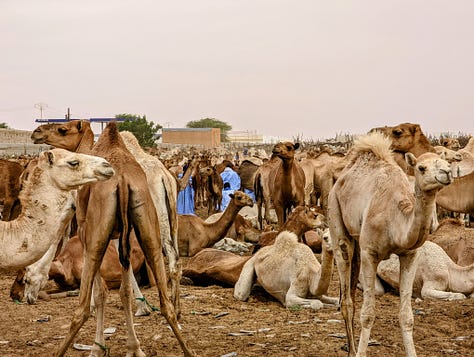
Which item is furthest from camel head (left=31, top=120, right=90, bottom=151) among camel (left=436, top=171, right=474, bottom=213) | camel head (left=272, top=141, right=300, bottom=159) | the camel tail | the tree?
the tree

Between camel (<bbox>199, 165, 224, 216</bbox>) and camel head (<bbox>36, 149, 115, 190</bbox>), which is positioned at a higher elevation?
camel head (<bbox>36, 149, 115, 190</bbox>)

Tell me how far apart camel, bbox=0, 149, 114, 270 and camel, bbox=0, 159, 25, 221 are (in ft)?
30.4

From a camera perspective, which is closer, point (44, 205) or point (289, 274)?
point (44, 205)

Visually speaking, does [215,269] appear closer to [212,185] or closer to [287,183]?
[287,183]

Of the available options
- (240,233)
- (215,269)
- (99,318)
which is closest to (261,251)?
(215,269)

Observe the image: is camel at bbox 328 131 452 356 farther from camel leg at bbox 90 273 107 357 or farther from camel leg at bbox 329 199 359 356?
camel leg at bbox 90 273 107 357

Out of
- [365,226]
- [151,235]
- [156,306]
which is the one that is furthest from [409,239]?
[156,306]

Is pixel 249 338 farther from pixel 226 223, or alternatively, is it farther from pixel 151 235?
pixel 226 223

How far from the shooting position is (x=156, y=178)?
8.18m

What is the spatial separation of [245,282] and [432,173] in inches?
187

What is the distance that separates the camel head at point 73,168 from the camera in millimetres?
5613

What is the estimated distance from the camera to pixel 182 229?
13273 mm

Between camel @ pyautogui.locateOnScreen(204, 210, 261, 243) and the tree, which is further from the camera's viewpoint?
the tree

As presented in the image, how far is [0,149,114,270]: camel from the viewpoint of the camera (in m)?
5.76
